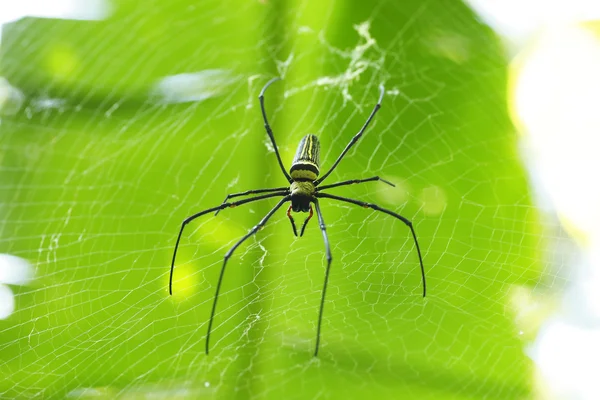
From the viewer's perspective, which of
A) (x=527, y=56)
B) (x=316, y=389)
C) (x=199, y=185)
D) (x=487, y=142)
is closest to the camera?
(x=316, y=389)

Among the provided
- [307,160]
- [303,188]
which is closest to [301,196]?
[303,188]

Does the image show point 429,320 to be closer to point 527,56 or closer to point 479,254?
point 479,254

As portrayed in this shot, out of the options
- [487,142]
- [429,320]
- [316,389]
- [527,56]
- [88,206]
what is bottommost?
[316,389]

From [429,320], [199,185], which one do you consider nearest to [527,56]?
[429,320]

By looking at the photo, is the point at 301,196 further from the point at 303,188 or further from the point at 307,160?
the point at 307,160

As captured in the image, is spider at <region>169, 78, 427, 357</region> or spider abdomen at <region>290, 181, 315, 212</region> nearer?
spider at <region>169, 78, 427, 357</region>
